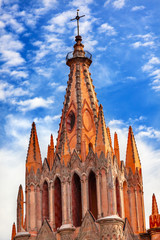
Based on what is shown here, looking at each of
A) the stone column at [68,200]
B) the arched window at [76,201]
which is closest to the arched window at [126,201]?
the arched window at [76,201]

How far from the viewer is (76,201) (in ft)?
130

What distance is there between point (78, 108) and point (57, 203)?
6217 mm

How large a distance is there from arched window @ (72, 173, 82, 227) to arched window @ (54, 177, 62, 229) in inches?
40.5

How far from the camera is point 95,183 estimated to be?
4031 cm

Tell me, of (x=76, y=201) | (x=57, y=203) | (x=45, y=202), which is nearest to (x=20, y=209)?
(x=45, y=202)

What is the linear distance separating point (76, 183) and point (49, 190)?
5.34 feet

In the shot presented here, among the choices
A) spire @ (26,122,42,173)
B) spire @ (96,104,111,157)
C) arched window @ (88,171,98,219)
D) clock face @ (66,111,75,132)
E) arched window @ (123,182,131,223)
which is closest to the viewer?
spire @ (96,104,111,157)

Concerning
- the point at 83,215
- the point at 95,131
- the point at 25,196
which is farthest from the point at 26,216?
the point at 95,131

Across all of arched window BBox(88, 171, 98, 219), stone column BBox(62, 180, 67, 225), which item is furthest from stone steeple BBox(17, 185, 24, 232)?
arched window BBox(88, 171, 98, 219)

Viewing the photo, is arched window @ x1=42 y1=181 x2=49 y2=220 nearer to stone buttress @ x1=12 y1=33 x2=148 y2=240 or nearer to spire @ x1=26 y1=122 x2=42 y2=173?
stone buttress @ x1=12 y1=33 x2=148 y2=240

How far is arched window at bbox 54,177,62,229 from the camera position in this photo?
130 feet

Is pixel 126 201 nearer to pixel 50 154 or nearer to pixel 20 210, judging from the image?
pixel 50 154

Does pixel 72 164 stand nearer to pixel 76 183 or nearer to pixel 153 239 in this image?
pixel 76 183

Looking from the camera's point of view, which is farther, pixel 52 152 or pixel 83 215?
pixel 52 152
